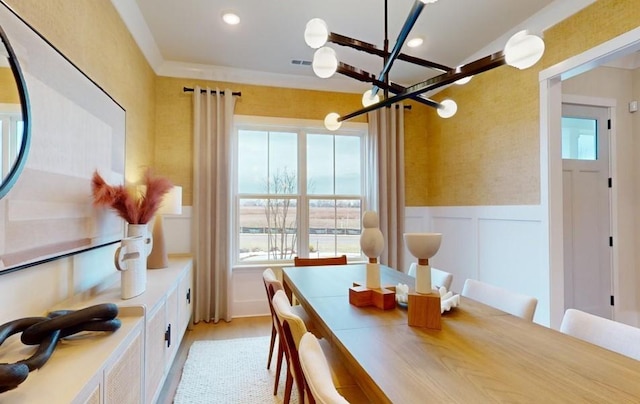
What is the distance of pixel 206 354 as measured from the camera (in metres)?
2.73

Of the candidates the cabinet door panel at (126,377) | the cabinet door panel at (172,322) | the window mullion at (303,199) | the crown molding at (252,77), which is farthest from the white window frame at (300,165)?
the cabinet door panel at (126,377)

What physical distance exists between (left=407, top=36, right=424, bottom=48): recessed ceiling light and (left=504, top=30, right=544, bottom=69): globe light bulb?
1944 mm

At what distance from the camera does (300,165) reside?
400 cm

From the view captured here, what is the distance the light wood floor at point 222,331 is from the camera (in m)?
2.67

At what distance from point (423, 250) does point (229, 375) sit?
188cm

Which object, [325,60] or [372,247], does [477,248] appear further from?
[325,60]

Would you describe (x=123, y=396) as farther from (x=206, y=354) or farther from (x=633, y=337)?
(x=633, y=337)

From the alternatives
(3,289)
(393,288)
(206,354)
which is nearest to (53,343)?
(3,289)

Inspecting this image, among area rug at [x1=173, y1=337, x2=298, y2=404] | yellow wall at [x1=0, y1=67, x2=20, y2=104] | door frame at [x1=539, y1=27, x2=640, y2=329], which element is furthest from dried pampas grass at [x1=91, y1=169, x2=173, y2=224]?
door frame at [x1=539, y1=27, x2=640, y2=329]

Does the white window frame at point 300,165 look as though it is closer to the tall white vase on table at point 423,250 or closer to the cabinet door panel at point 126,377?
the cabinet door panel at point 126,377

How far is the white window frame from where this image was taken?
3791 mm

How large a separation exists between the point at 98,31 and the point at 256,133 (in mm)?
1995

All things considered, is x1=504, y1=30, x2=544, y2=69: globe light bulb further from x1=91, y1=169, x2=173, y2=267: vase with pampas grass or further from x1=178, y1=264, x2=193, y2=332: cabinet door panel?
x1=178, y1=264, x2=193, y2=332: cabinet door panel

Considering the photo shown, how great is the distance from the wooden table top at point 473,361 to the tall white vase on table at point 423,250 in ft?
0.59
